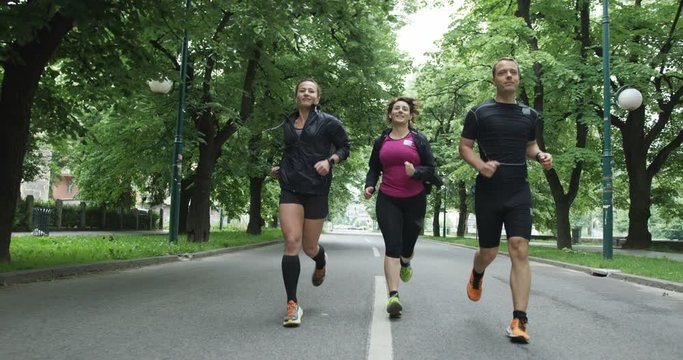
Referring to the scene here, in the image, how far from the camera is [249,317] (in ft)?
16.4

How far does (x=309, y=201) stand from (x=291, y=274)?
62 cm

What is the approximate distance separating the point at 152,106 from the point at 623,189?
1149 inches

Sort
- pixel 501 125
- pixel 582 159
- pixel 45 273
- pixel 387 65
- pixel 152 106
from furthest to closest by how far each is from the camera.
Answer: pixel 387 65, pixel 582 159, pixel 152 106, pixel 45 273, pixel 501 125

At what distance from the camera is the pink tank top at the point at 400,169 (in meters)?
5.05

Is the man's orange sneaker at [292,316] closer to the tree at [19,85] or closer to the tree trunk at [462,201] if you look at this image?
the tree at [19,85]

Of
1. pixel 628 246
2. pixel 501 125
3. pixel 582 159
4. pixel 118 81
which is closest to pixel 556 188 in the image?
pixel 582 159

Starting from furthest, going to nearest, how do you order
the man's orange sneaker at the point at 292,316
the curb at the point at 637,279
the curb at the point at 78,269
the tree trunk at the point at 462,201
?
the tree trunk at the point at 462,201 → the curb at the point at 637,279 → the curb at the point at 78,269 → the man's orange sneaker at the point at 292,316

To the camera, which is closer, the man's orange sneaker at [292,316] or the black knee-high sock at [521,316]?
the black knee-high sock at [521,316]

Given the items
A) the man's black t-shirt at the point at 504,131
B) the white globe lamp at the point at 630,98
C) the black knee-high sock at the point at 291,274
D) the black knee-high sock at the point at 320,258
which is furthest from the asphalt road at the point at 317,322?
the white globe lamp at the point at 630,98

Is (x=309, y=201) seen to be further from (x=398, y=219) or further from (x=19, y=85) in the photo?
(x=19, y=85)

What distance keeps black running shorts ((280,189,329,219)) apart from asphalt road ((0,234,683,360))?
2.94 ft

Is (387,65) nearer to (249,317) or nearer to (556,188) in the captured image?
(556,188)

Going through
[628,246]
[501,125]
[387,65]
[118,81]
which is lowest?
[628,246]

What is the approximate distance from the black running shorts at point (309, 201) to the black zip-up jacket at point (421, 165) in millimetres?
509
